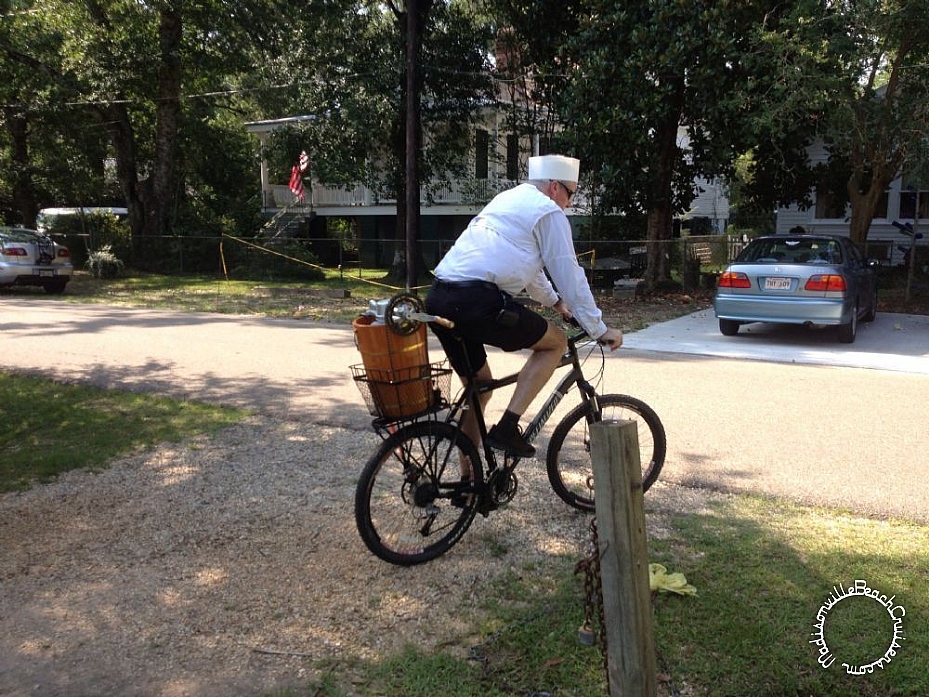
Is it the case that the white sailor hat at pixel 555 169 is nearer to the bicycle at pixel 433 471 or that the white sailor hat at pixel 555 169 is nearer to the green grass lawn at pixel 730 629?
the bicycle at pixel 433 471

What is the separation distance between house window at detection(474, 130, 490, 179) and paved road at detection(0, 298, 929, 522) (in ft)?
38.6

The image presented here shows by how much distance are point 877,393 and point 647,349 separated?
10.9 ft

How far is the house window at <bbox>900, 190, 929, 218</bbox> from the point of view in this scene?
2286cm

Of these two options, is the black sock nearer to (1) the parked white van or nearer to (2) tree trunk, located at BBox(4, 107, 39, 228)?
(2) tree trunk, located at BBox(4, 107, 39, 228)

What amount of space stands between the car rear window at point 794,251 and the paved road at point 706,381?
1.13 metres

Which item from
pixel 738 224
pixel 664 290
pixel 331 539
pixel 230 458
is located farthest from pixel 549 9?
pixel 738 224

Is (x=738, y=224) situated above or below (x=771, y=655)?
above

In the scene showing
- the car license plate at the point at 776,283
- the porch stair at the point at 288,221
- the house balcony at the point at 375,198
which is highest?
the house balcony at the point at 375,198

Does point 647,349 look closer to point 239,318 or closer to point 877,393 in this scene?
point 877,393

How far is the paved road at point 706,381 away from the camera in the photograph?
17.5ft

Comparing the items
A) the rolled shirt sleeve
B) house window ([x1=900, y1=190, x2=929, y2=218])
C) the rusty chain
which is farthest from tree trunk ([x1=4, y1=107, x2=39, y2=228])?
the rusty chain

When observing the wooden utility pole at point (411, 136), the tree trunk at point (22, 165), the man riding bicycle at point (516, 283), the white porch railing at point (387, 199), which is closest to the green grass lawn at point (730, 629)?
the man riding bicycle at point (516, 283)

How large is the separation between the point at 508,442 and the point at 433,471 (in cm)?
40

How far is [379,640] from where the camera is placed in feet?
10.6
